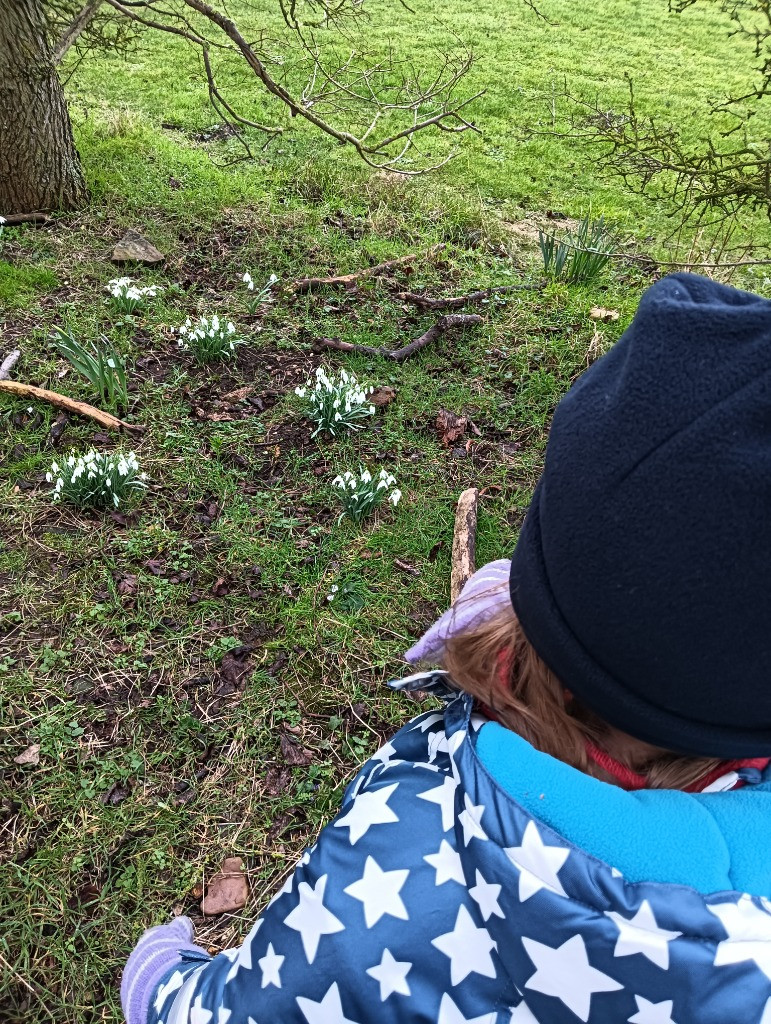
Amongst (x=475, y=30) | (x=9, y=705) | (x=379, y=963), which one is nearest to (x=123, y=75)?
(x=475, y=30)

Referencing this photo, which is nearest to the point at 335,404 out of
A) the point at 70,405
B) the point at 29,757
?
the point at 70,405

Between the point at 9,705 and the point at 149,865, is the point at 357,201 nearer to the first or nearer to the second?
the point at 9,705

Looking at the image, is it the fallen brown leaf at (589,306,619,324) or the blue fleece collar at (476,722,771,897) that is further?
the fallen brown leaf at (589,306,619,324)

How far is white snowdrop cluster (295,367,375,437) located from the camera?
11.3 feet

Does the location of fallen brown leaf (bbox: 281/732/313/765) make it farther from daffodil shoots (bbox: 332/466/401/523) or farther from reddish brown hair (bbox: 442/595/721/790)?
reddish brown hair (bbox: 442/595/721/790)

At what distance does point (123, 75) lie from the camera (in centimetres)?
834

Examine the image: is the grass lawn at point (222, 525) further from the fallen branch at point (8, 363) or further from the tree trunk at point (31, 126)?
the tree trunk at point (31, 126)

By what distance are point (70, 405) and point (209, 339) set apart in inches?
32.0

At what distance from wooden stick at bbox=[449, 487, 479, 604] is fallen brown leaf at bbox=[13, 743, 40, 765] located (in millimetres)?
1624

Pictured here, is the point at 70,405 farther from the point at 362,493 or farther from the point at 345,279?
the point at 345,279

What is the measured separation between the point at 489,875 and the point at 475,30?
1317cm

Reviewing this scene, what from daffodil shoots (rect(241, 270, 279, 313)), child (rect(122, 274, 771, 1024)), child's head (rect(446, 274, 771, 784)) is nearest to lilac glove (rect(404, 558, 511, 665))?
child (rect(122, 274, 771, 1024))

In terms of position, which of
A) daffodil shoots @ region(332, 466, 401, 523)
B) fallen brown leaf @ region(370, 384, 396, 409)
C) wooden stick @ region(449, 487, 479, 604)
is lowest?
wooden stick @ region(449, 487, 479, 604)

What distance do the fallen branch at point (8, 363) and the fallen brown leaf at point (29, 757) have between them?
214 cm
